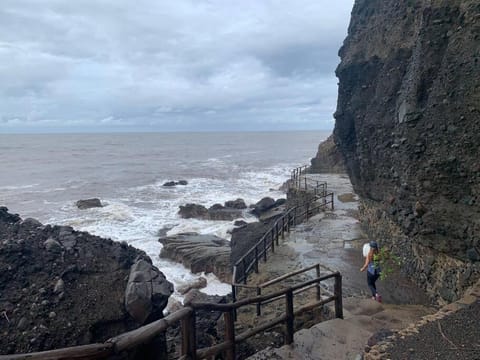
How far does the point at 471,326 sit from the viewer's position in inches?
206

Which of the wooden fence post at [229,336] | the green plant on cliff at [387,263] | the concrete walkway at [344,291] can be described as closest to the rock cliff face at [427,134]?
the green plant on cliff at [387,263]

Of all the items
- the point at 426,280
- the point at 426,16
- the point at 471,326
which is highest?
the point at 426,16

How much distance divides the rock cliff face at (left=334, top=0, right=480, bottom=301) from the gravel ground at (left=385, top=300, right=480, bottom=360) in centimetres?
201

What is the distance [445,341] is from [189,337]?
3449 millimetres

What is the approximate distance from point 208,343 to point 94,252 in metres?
3.37

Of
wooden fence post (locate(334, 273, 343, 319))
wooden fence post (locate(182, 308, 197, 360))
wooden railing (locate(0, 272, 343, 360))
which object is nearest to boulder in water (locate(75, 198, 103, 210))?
wooden fence post (locate(334, 273, 343, 319))

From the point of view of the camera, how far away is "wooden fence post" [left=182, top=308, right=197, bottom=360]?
380 cm

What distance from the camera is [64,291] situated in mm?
7164

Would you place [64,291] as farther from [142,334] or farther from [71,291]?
[142,334]

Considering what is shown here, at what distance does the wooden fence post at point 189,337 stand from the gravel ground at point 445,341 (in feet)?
8.44

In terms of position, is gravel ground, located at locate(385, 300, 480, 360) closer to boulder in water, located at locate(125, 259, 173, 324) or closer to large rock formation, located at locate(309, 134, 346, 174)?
boulder in water, located at locate(125, 259, 173, 324)

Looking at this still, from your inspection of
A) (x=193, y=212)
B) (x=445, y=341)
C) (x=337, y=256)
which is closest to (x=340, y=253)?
(x=337, y=256)

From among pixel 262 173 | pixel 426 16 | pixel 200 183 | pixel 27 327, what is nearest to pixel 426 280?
pixel 426 16

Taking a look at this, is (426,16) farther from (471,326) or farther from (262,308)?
(262,308)
